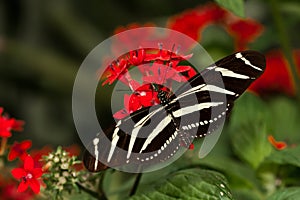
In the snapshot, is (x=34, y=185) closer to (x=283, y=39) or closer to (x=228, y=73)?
(x=228, y=73)

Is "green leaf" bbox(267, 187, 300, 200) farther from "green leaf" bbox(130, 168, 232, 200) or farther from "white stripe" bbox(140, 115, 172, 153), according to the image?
"white stripe" bbox(140, 115, 172, 153)

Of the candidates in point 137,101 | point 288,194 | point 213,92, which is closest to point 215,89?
point 213,92

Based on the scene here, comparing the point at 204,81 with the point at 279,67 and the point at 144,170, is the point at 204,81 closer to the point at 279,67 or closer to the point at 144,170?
the point at 144,170

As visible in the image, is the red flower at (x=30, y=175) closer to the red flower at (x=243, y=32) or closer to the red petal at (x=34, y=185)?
the red petal at (x=34, y=185)

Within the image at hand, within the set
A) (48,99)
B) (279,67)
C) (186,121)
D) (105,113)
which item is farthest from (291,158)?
(48,99)

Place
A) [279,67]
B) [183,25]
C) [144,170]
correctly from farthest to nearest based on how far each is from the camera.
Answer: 1. [279,67]
2. [183,25]
3. [144,170]

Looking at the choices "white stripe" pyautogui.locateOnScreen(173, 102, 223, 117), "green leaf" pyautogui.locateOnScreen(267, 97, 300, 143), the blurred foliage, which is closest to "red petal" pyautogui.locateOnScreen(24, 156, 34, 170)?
"white stripe" pyautogui.locateOnScreen(173, 102, 223, 117)
